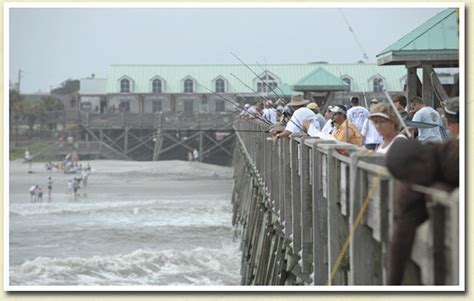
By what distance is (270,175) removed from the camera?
36.0 feet

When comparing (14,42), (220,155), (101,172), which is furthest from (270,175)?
(220,155)

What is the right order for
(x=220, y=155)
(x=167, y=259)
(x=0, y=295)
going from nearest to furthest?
1. (x=0, y=295)
2. (x=167, y=259)
3. (x=220, y=155)

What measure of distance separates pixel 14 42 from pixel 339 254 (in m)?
1.90

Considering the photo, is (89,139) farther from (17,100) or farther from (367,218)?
(367,218)

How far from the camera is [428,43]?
845 centimetres

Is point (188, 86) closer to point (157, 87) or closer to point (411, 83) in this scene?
point (157, 87)

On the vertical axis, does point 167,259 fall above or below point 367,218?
below

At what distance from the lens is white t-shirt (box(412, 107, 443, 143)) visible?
24.2ft

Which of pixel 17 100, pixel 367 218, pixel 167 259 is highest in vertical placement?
pixel 17 100

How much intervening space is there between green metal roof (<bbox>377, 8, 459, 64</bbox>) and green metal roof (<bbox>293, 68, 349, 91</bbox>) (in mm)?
10834

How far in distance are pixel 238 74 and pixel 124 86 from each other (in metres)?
7.29

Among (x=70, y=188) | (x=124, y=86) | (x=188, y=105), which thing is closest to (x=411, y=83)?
(x=70, y=188)

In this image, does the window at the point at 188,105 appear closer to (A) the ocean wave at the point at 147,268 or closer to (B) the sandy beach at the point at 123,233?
(B) the sandy beach at the point at 123,233

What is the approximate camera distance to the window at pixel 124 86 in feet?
117
